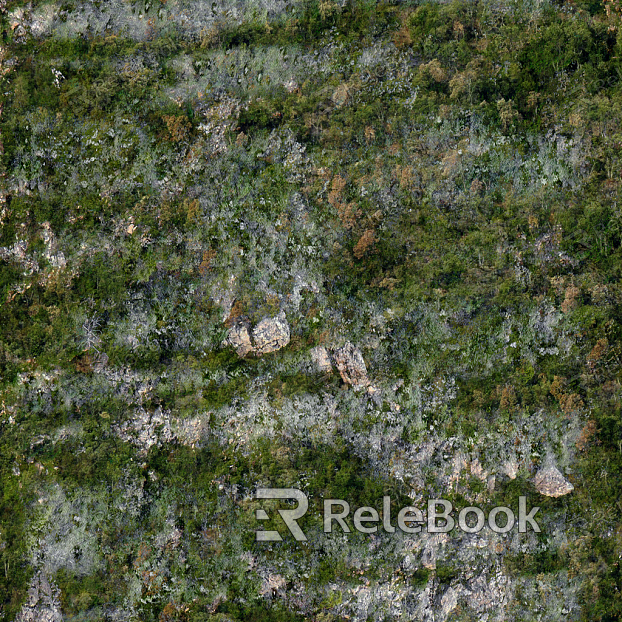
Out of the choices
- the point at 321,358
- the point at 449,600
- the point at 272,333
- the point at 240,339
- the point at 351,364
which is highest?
the point at 272,333

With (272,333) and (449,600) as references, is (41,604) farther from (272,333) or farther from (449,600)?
(449,600)

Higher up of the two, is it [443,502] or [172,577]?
[443,502]

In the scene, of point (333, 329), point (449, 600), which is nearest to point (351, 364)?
point (333, 329)

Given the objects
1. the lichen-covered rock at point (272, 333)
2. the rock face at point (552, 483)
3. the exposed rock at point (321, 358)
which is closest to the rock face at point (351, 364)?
the exposed rock at point (321, 358)

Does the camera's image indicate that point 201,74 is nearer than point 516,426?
No

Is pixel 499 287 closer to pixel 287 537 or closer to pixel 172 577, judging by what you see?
pixel 287 537

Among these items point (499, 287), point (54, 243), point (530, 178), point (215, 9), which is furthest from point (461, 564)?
point (215, 9)
